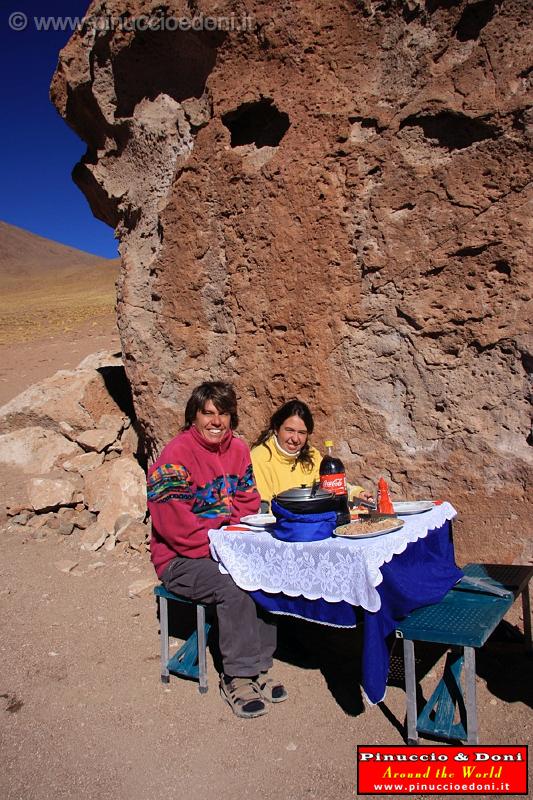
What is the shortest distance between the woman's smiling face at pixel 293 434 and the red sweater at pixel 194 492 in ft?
0.85

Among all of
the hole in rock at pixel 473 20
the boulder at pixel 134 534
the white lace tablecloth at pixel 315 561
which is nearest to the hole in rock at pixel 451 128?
the hole in rock at pixel 473 20

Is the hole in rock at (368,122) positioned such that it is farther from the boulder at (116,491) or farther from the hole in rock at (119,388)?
the hole in rock at (119,388)

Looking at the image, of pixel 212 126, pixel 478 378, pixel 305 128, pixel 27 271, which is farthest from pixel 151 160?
pixel 27 271

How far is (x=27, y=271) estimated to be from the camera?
9350cm

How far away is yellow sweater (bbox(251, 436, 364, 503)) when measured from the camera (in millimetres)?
3934

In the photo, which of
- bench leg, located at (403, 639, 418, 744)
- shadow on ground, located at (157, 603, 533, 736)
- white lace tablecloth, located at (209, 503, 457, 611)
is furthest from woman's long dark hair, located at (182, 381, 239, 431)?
bench leg, located at (403, 639, 418, 744)

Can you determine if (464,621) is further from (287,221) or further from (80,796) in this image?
(287,221)

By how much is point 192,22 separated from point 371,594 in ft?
13.8

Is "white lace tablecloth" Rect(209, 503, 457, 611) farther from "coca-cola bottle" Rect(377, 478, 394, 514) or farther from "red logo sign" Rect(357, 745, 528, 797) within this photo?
"red logo sign" Rect(357, 745, 528, 797)

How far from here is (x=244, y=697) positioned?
3188mm

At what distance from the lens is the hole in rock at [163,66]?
4.83m

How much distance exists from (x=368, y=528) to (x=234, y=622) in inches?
32.9

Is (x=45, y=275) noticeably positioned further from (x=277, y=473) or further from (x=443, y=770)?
(x=443, y=770)

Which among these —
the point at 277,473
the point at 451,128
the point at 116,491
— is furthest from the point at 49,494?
the point at 451,128
